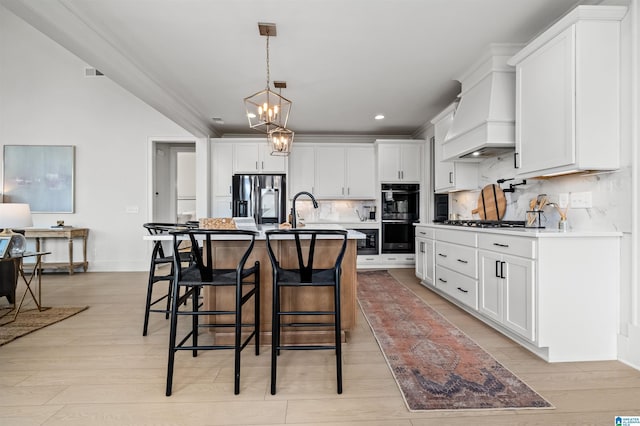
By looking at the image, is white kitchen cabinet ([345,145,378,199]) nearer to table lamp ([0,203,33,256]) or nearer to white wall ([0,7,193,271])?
white wall ([0,7,193,271])

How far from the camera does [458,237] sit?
3.37 m

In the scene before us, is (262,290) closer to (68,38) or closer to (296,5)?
(296,5)

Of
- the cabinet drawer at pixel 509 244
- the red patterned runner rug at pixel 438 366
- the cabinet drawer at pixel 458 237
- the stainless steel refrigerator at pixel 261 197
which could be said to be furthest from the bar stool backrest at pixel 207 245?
the stainless steel refrigerator at pixel 261 197

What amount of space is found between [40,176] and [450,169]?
676 cm

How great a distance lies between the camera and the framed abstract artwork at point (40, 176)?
5.57 meters

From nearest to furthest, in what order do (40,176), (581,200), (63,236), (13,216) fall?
(581,200)
(13,216)
(63,236)
(40,176)

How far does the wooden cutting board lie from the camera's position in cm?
364

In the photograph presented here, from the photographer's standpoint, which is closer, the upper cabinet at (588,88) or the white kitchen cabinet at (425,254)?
the upper cabinet at (588,88)

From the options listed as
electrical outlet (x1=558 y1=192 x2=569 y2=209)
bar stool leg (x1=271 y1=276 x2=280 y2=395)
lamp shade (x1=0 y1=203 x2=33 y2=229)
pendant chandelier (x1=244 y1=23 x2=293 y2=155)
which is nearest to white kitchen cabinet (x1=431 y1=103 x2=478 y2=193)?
electrical outlet (x1=558 y1=192 x2=569 y2=209)

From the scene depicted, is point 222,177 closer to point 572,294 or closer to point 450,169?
point 450,169

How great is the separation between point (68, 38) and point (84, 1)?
30 cm

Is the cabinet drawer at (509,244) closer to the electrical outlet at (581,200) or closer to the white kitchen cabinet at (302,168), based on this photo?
the electrical outlet at (581,200)

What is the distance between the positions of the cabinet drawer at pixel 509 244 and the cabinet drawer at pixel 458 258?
0.69 feet

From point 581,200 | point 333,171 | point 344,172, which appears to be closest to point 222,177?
point 333,171
